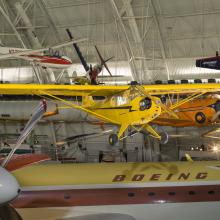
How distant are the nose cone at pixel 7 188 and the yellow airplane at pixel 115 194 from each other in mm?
5124

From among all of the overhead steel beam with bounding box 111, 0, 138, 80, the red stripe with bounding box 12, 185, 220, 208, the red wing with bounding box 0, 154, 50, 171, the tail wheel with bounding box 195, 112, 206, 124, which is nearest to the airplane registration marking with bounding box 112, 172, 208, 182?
the red stripe with bounding box 12, 185, 220, 208

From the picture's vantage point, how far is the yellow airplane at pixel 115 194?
1161cm

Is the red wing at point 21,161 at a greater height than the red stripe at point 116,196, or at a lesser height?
greater

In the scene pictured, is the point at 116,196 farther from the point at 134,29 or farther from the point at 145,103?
the point at 134,29

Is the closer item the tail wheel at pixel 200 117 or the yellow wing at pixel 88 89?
the yellow wing at pixel 88 89

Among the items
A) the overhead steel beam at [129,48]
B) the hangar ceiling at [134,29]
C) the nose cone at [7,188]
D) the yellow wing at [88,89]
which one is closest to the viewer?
the nose cone at [7,188]

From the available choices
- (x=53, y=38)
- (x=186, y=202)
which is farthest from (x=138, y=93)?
(x=53, y=38)

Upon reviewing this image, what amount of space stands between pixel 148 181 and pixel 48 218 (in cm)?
360

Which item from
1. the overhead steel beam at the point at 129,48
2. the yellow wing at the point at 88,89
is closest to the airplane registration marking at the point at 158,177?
the yellow wing at the point at 88,89

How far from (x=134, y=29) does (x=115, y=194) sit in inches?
563

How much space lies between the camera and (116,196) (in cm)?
1184

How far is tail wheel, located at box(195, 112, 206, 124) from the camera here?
17125mm

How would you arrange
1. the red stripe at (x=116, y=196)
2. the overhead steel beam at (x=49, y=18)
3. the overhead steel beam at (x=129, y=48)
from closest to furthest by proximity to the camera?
1. the red stripe at (x=116, y=196)
2. the overhead steel beam at (x=129, y=48)
3. the overhead steel beam at (x=49, y=18)

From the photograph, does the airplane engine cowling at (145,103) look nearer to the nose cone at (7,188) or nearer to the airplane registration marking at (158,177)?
the airplane registration marking at (158,177)
